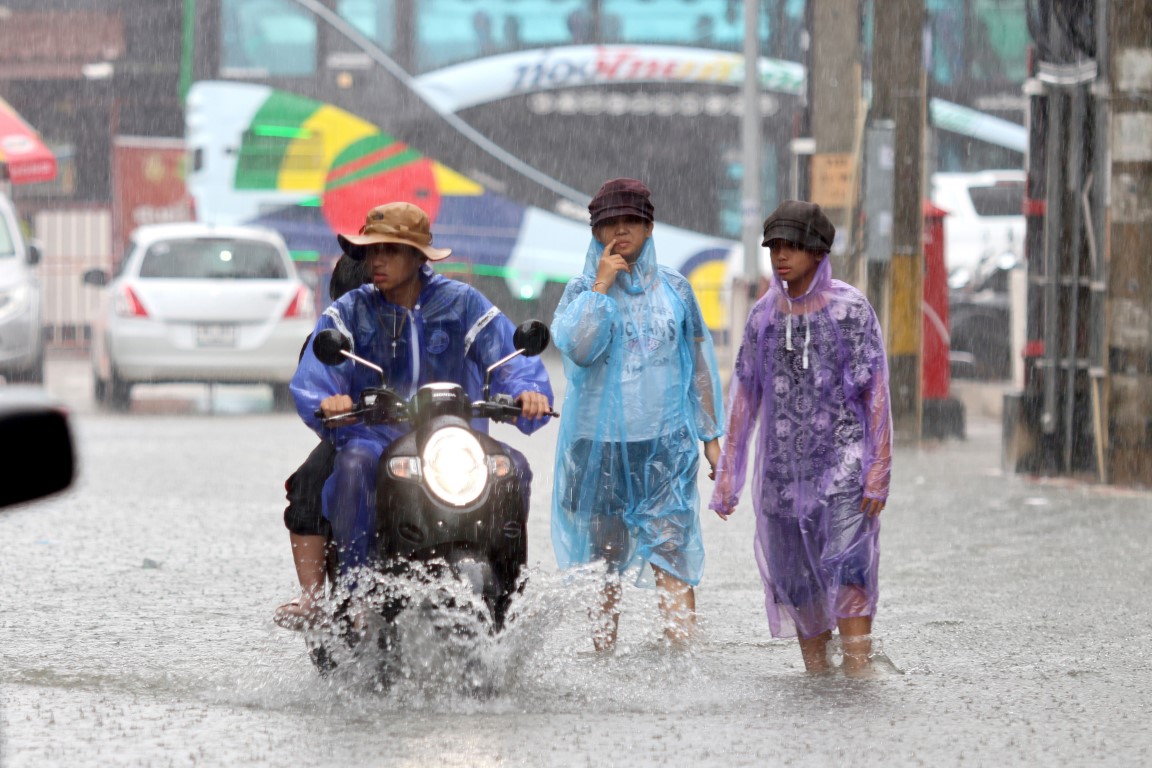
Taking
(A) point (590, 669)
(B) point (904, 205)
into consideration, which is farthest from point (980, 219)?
(A) point (590, 669)

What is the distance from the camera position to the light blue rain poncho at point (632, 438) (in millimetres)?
6711

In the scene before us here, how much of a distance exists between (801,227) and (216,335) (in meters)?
12.2

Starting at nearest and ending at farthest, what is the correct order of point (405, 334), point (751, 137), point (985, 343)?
point (405, 334) → point (985, 343) → point (751, 137)

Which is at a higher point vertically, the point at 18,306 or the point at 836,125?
the point at 836,125

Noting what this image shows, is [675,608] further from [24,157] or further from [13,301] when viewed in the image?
[24,157]

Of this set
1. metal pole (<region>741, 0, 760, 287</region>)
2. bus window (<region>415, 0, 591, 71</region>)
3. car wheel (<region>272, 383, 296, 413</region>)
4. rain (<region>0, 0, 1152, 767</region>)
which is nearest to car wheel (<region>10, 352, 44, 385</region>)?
rain (<region>0, 0, 1152, 767</region>)

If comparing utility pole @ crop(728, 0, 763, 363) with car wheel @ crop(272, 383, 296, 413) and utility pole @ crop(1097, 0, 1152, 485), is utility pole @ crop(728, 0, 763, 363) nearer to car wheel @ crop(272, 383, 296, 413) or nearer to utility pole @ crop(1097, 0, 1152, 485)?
car wheel @ crop(272, 383, 296, 413)

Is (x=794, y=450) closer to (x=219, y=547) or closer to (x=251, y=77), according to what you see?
(x=219, y=547)

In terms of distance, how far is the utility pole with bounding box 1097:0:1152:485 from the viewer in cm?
1209

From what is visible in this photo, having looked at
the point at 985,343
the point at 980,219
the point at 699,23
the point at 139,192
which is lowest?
the point at 985,343

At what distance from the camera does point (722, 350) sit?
2516cm

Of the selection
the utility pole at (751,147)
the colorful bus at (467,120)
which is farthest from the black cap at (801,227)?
the colorful bus at (467,120)

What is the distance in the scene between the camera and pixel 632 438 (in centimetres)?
671

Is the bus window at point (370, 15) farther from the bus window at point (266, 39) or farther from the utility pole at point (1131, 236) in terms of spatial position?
the utility pole at point (1131, 236)
